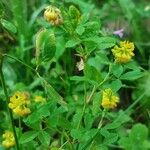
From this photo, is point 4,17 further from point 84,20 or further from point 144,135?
point 144,135

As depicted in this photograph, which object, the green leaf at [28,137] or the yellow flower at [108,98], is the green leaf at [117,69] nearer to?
the yellow flower at [108,98]

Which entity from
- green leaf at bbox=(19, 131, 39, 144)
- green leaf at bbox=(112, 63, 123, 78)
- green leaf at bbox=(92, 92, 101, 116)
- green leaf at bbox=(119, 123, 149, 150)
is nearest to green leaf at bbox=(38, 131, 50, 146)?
green leaf at bbox=(19, 131, 39, 144)

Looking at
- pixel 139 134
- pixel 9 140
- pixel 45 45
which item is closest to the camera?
pixel 139 134

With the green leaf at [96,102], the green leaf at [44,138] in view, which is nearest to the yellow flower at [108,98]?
the green leaf at [96,102]

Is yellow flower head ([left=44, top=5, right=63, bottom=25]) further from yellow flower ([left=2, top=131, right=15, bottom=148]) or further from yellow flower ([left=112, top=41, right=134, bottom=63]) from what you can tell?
yellow flower ([left=2, top=131, right=15, bottom=148])

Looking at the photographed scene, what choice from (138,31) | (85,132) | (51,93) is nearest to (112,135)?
(85,132)

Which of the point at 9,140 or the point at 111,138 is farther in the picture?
the point at 9,140

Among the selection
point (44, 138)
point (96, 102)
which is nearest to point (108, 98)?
point (96, 102)

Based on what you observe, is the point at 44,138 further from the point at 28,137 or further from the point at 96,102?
the point at 96,102
